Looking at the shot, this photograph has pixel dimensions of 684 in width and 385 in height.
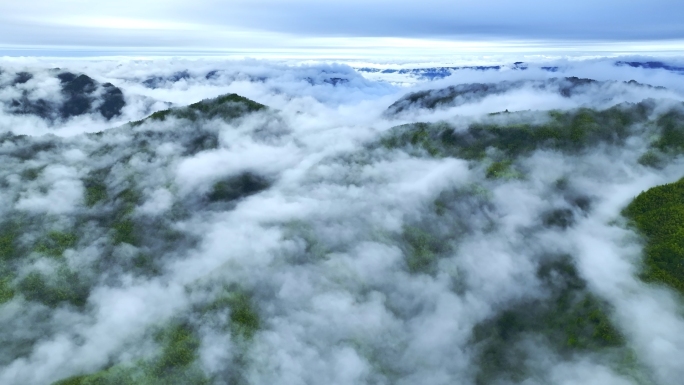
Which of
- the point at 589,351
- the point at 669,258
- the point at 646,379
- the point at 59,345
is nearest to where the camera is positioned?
the point at 646,379

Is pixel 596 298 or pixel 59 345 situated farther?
pixel 59 345

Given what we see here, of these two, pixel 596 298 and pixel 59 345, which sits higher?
pixel 596 298

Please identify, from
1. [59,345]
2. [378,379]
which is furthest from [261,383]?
[59,345]

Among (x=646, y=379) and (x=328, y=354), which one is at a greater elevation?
(x=646, y=379)

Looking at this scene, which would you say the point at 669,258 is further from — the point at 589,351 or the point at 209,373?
the point at 209,373

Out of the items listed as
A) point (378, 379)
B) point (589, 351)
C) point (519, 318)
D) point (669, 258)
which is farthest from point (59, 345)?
point (669, 258)

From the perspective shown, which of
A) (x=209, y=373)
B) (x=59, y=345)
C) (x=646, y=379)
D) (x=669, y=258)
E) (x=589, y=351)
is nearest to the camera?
(x=646, y=379)

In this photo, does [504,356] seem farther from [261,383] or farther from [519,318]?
[261,383]

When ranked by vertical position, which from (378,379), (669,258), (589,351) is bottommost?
(378,379)

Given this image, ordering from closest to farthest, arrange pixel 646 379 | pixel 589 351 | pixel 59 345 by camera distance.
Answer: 1. pixel 646 379
2. pixel 589 351
3. pixel 59 345
